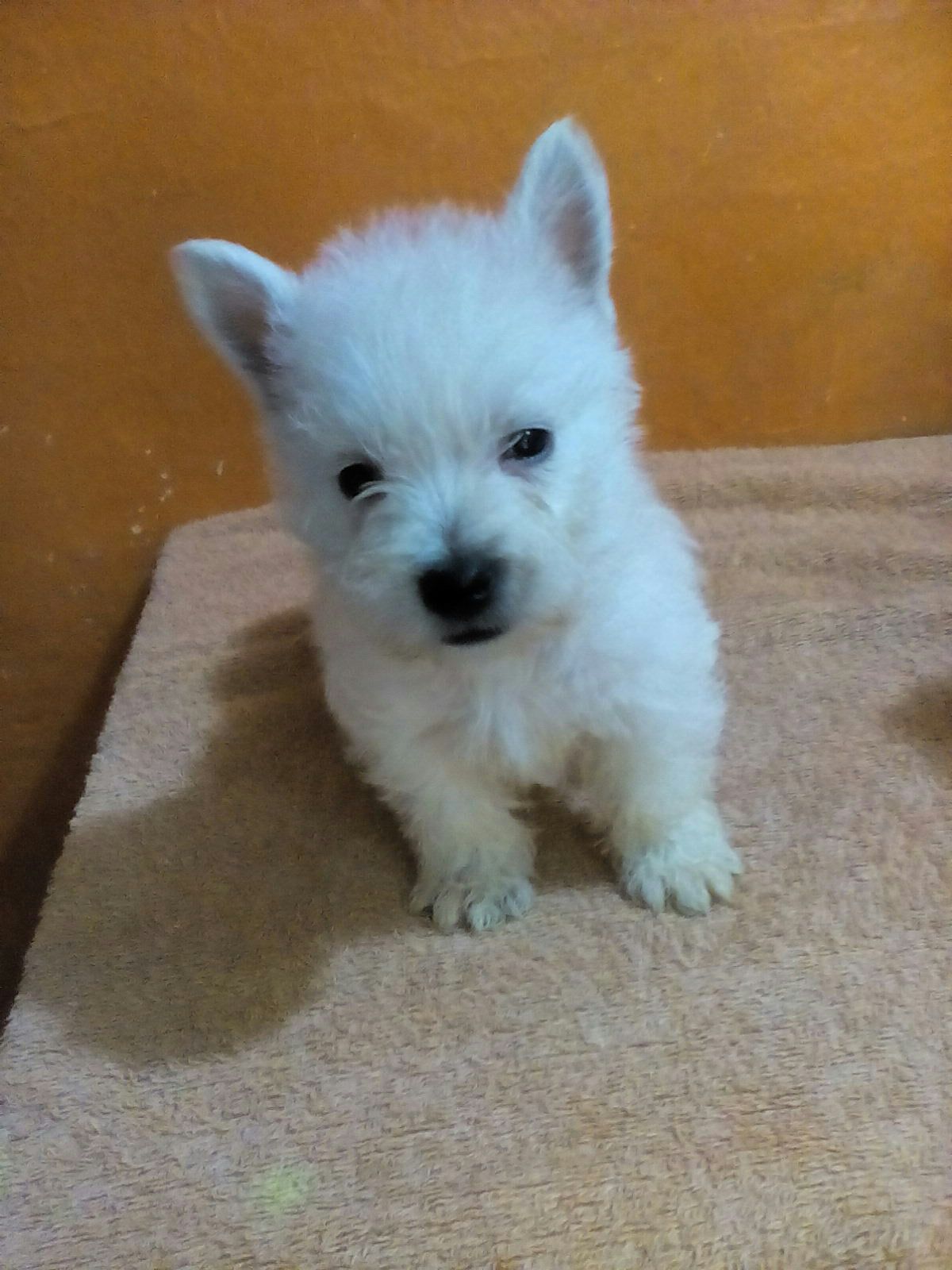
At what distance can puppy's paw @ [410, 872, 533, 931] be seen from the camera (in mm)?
1395

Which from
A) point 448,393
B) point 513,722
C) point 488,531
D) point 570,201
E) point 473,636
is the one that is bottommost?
point 513,722

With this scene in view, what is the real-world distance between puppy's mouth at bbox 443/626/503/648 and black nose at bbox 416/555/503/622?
26mm

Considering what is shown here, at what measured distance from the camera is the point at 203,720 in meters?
1.90

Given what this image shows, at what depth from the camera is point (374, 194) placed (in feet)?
6.93

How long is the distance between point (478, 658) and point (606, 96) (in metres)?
1.52

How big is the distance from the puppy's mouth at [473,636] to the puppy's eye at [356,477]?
212mm

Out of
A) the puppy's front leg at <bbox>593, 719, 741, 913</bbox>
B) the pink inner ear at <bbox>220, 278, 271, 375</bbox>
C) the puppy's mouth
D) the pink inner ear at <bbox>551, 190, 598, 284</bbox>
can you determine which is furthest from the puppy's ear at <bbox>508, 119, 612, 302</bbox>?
the puppy's front leg at <bbox>593, 719, 741, 913</bbox>

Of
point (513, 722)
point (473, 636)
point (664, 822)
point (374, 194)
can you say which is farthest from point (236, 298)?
point (374, 194)

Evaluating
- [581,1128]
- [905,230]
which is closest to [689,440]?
[905,230]

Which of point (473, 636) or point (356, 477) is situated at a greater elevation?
point (356, 477)

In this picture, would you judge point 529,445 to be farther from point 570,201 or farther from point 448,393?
point 570,201

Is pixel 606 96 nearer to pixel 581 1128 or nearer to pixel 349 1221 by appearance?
pixel 581 1128

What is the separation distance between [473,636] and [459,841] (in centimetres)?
46

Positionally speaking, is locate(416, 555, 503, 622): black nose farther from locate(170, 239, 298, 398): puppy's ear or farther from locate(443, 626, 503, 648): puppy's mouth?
locate(170, 239, 298, 398): puppy's ear
